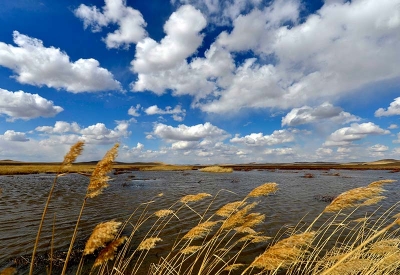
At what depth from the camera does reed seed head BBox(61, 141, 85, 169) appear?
327 centimetres

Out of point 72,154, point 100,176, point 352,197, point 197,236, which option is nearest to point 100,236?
point 100,176

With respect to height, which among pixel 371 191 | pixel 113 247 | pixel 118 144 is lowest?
pixel 113 247

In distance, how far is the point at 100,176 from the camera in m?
3.32

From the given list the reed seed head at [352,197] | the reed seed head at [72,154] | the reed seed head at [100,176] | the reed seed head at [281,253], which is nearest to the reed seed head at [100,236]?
the reed seed head at [100,176]

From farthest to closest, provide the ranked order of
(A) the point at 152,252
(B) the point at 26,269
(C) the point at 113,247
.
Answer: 1. (A) the point at 152,252
2. (B) the point at 26,269
3. (C) the point at 113,247

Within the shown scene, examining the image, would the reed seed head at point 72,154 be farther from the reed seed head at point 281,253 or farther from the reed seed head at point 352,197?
the reed seed head at point 352,197

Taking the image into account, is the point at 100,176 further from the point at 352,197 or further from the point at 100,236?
the point at 352,197

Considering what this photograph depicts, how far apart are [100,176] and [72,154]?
1.65 ft

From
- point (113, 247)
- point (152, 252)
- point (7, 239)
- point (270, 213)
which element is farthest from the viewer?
point (270, 213)

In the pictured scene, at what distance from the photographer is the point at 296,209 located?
17.1m

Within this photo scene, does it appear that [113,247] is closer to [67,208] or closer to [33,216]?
[33,216]

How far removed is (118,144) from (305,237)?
128 inches

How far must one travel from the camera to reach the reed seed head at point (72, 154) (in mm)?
3271

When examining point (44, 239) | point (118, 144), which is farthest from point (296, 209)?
point (118, 144)
